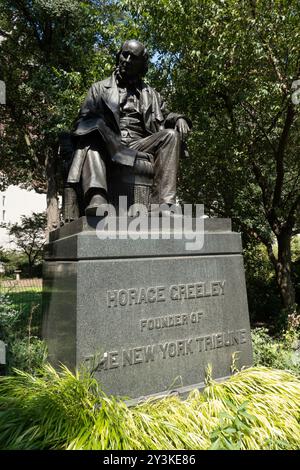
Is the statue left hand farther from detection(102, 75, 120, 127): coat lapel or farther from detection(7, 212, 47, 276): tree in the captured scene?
detection(7, 212, 47, 276): tree

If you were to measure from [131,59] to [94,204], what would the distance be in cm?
214

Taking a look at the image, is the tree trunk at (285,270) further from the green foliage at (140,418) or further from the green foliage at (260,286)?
the green foliage at (140,418)

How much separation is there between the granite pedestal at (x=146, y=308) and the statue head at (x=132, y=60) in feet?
7.21

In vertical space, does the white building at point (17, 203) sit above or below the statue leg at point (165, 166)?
above

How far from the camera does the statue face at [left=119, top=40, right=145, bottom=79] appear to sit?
4571 millimetres

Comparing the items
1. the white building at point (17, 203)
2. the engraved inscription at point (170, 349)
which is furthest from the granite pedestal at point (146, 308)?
the white building at point (17, 203)

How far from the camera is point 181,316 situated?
3664mm

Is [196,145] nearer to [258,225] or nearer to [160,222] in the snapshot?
[258,225]

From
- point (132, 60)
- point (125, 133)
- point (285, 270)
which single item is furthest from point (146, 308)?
point (285, 270)

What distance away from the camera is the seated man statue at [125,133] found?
379 centimetres

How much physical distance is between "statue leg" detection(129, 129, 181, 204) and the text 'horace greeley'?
3.20 ft

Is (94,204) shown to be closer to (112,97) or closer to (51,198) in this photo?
(112,97)

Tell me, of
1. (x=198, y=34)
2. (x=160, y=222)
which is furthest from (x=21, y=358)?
(x=198, y=34)

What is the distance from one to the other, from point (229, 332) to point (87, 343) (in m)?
1.56
